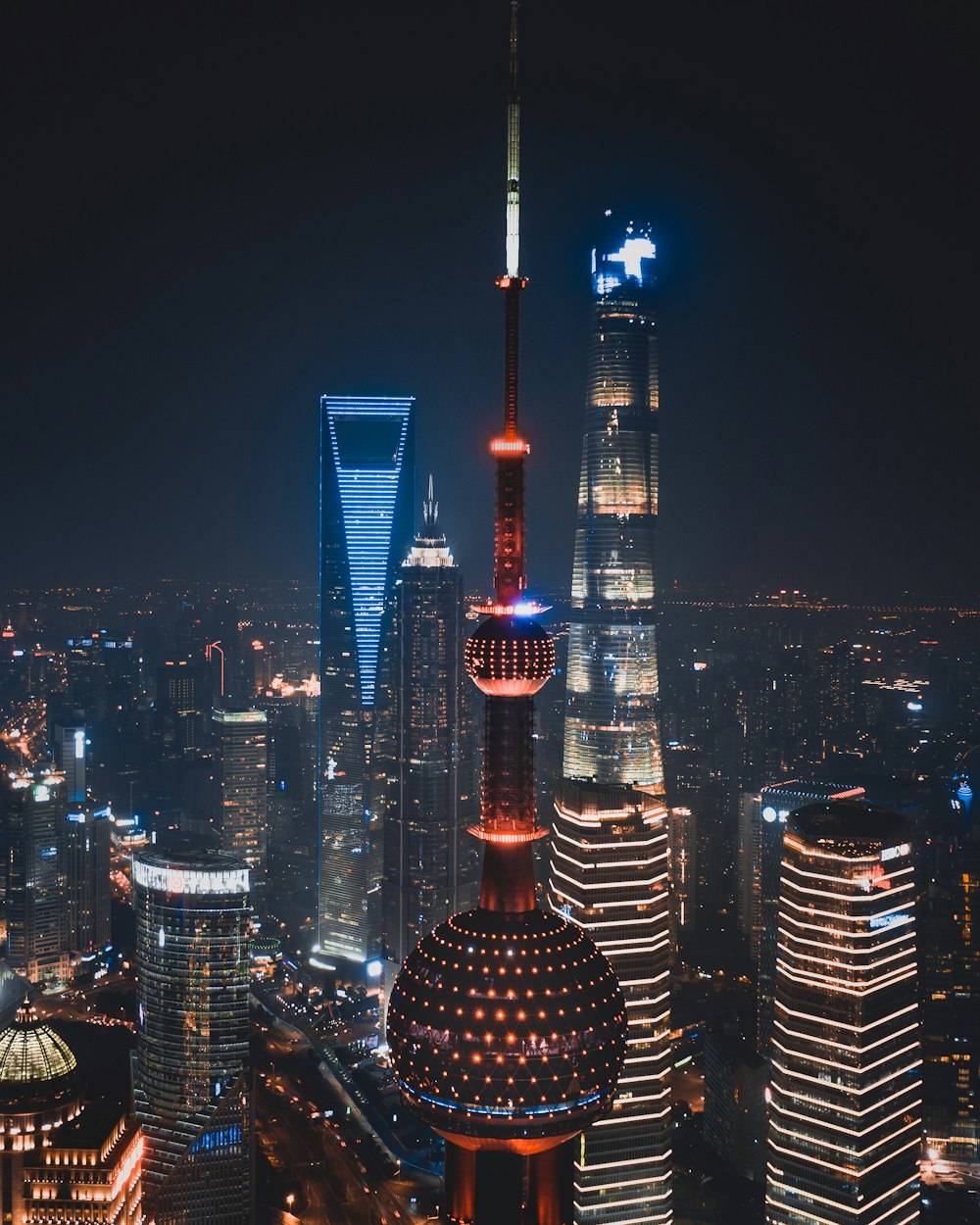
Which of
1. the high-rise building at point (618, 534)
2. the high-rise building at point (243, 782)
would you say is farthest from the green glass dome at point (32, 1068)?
the high-rise building at point (618, 534)

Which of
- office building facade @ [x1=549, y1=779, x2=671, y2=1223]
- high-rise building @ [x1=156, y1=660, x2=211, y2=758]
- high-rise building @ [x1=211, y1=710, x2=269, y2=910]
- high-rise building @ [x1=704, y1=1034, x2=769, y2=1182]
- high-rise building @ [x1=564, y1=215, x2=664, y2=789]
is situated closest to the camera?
office building facade @ [x1=549, y1=779, x2=671, y2=1223]

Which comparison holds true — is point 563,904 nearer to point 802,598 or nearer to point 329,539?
point 802,598

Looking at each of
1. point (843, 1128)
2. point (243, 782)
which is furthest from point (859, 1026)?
point (243, 782)

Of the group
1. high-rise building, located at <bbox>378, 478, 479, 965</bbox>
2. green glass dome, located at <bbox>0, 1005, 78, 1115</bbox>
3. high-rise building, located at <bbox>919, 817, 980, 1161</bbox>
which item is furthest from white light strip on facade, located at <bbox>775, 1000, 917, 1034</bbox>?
high-rise building, located at <bbox>378, 478, 479, 965</bbox>

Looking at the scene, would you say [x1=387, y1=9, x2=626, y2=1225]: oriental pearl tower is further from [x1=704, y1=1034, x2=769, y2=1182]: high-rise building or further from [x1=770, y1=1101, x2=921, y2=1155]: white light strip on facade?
[x1=704, y1=1034, x2=769, y2=1182]: high-rise building

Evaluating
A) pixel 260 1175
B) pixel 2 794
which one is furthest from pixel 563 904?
pixel 2 794
